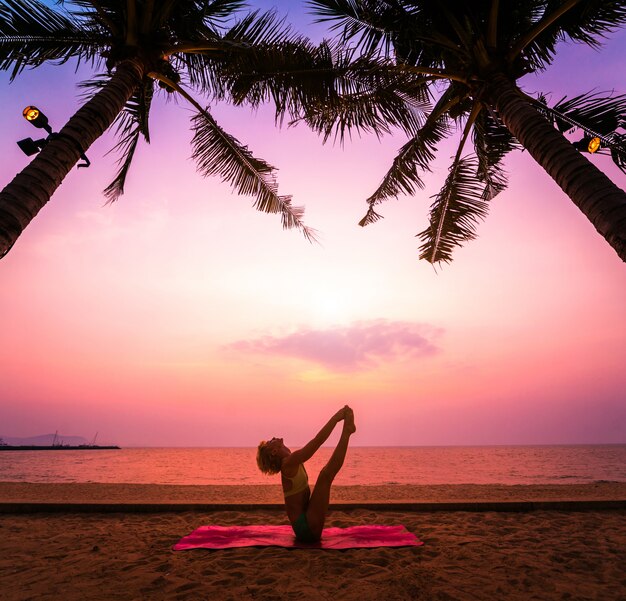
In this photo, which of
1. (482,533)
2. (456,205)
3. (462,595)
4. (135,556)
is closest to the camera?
(462,595)

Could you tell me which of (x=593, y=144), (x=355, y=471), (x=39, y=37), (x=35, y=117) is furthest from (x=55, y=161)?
(x=355, y=471)

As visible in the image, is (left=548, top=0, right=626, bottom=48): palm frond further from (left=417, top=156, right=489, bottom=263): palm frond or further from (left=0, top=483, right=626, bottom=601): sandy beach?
(left=0, top=483, right=626, bottom=601): sandy beach

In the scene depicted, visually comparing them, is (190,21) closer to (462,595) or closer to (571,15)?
(571,15)

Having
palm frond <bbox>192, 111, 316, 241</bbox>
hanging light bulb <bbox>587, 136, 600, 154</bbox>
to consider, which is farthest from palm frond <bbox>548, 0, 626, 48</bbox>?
palm frond <bbox>192, 111, 316, 241</bbox>

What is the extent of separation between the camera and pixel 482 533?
172 inches

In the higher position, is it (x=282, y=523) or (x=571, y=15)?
(x=571, y=15)

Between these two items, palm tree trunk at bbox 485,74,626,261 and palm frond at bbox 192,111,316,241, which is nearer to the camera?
palm tree trunk at bbox 485,74,626,261

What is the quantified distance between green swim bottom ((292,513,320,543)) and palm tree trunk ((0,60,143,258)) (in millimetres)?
3432

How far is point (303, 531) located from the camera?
3.90m

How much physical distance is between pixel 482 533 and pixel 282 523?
2298 millimetres

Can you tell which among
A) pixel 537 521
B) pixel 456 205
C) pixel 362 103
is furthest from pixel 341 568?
pixel 362 103

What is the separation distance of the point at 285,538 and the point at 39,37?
7214mm

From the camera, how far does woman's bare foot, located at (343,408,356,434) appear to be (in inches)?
155

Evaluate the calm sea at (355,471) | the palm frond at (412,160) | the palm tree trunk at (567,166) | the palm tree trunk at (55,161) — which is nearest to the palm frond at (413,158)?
the palm frond at (412,160)
